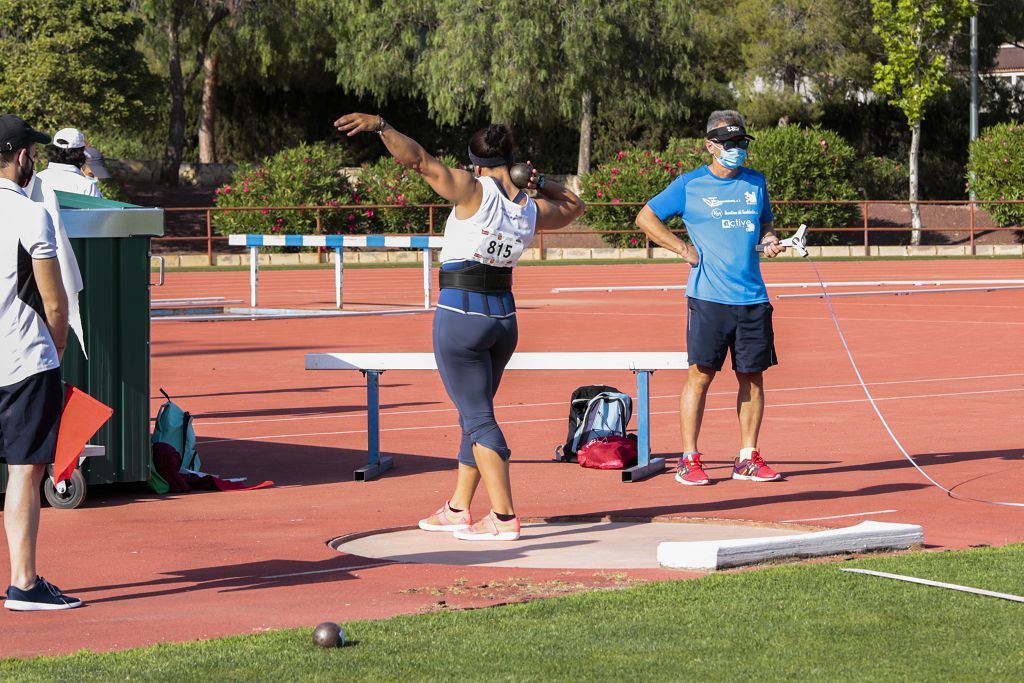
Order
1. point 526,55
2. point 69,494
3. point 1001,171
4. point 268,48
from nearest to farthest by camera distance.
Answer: point 69,494 < point 1001,171 < point 526,55 < point 268,48

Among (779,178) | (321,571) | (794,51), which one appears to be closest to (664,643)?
(321,571)

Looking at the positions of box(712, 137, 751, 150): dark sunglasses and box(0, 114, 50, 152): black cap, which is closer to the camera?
box(0, 114, 50, 152): black cap

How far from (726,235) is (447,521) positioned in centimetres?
262

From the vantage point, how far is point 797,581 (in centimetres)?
639

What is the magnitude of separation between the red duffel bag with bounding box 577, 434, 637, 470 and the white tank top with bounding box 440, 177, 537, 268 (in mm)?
2754

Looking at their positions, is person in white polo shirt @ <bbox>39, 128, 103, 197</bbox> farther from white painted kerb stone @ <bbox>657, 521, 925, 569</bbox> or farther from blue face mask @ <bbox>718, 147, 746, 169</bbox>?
white painted kerb stone @ <bbox>657, 521, 925, 569</bbox>

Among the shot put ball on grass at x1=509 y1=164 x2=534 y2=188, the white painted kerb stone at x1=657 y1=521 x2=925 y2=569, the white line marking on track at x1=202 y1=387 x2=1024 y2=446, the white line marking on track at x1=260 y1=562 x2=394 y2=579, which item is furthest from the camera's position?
the white line marking on track at x1=202 y1=387 x2=1024 y2=446

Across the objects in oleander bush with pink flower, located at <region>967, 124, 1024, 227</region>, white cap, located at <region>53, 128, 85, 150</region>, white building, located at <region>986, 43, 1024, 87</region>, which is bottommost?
white cap, located at <region>53, 128, 85, 150</region>

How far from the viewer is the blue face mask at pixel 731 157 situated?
9461 millimetres

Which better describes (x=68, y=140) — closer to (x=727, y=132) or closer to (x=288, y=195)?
(x=727, y=132)

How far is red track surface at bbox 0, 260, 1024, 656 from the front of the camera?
21.4 feet

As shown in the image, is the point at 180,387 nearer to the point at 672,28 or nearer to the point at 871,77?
the point at 672,28

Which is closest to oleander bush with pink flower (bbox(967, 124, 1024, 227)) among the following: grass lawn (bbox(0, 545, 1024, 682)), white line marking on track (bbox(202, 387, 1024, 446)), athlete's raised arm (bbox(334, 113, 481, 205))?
white line marking on track (bbox(202, 387, 1024, 446))

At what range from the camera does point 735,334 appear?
9.52 m
